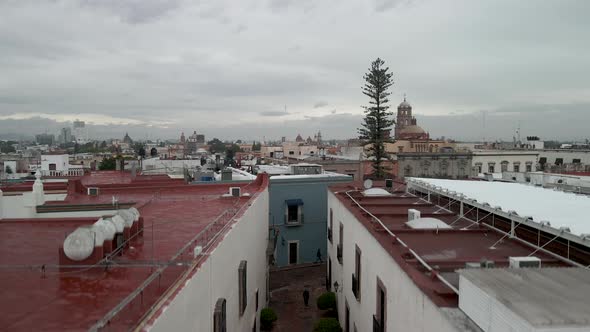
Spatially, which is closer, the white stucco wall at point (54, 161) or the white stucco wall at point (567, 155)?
the white stucco wall at point (54, 161)

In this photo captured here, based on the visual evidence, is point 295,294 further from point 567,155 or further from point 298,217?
point 567,155

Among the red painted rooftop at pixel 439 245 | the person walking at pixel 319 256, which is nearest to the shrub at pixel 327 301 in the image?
the red painted rooftop at pixel 439 245

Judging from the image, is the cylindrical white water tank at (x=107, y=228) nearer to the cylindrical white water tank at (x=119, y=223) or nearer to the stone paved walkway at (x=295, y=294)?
the cylindrical white water tank at (x=119, y=223)

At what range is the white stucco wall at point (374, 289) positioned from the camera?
5838mm

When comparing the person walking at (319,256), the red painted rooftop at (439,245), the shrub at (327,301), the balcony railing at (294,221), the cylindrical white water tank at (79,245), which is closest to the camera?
the red painted rooftop at (439,245)

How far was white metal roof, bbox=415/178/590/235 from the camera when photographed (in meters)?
7.69

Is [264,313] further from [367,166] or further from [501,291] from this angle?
[367,166]

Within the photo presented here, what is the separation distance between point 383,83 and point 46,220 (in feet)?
99.6

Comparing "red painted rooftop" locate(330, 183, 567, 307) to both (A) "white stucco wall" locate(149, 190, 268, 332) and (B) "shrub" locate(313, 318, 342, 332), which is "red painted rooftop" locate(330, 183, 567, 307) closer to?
(A) "white stucco wall" locate(149, 190, 268, 332)

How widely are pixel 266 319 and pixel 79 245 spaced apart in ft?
29.7

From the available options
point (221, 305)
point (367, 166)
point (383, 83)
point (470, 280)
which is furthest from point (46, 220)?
point (367, 166)

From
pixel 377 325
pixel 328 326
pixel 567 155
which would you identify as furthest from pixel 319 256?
pixel 567 155

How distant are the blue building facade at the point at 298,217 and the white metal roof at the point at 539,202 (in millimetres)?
11357

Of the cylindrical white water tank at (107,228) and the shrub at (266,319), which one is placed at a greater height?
the cylindrical white water tank at (107,228)
